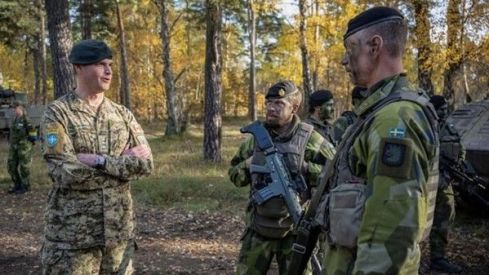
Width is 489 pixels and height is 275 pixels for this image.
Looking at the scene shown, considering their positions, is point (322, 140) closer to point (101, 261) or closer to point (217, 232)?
point (101, 261)

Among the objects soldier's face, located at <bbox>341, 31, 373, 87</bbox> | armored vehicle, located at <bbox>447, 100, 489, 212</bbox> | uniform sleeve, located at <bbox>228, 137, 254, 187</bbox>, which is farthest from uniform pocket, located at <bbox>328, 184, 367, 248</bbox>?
armored vehicle, located at <bbox>447, 100, 489, 212</bbox>

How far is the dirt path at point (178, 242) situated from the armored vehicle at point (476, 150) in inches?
21.2

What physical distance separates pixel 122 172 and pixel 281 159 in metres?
1.10

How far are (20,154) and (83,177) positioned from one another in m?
8.32

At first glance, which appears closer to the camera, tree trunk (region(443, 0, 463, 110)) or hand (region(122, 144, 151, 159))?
hand (region(122, 144, 151, 159))

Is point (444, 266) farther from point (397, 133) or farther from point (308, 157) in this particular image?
point (397, 133)

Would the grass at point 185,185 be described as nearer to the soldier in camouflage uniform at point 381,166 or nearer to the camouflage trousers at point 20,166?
the camouflage trousers at point 20,166

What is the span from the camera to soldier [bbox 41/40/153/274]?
10.1 ft

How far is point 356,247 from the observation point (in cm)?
194

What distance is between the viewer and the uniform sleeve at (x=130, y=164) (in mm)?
3125

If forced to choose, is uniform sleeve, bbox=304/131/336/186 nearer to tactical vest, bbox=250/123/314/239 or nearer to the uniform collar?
tactical vest, bbox=250/123/314/239

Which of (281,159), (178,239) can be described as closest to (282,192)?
(281,159)

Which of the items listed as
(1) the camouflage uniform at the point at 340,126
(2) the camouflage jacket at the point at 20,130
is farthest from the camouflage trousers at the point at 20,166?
(1) the camouflage uniform at the point at 340,126

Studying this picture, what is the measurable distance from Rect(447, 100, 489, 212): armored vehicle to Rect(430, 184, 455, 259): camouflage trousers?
729 mm
